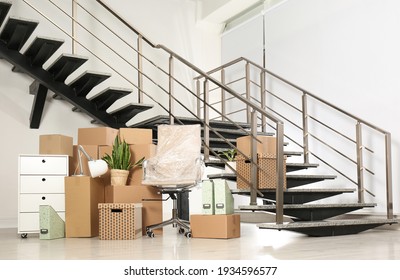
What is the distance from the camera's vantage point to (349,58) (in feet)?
17.7

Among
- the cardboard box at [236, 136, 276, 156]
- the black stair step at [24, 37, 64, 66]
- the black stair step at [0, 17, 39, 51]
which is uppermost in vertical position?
the black stair step at [0, 17, 39, 51]

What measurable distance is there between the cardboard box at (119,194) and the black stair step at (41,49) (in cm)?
144

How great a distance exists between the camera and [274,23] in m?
6.57

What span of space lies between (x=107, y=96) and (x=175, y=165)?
137 centimetres

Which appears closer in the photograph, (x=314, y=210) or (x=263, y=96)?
(x=314, y=210)

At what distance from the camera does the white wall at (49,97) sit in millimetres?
5770

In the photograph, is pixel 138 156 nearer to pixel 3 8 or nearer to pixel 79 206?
pixel 79 206

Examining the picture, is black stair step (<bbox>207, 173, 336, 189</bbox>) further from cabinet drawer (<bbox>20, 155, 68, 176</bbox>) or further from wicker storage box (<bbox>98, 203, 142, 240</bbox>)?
cabinet drawer (<bbox>20, 155, 68, 176</bbox>)

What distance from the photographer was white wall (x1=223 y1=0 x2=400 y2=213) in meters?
4.93

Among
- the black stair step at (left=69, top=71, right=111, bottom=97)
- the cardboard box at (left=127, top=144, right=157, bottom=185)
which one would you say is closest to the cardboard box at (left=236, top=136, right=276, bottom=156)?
the cardboard box at (left=127, top=144, right=157, bottom=185)

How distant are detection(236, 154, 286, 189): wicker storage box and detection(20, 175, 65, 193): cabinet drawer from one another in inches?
60.9

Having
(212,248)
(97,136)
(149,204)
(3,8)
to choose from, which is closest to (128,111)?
(97,136)
